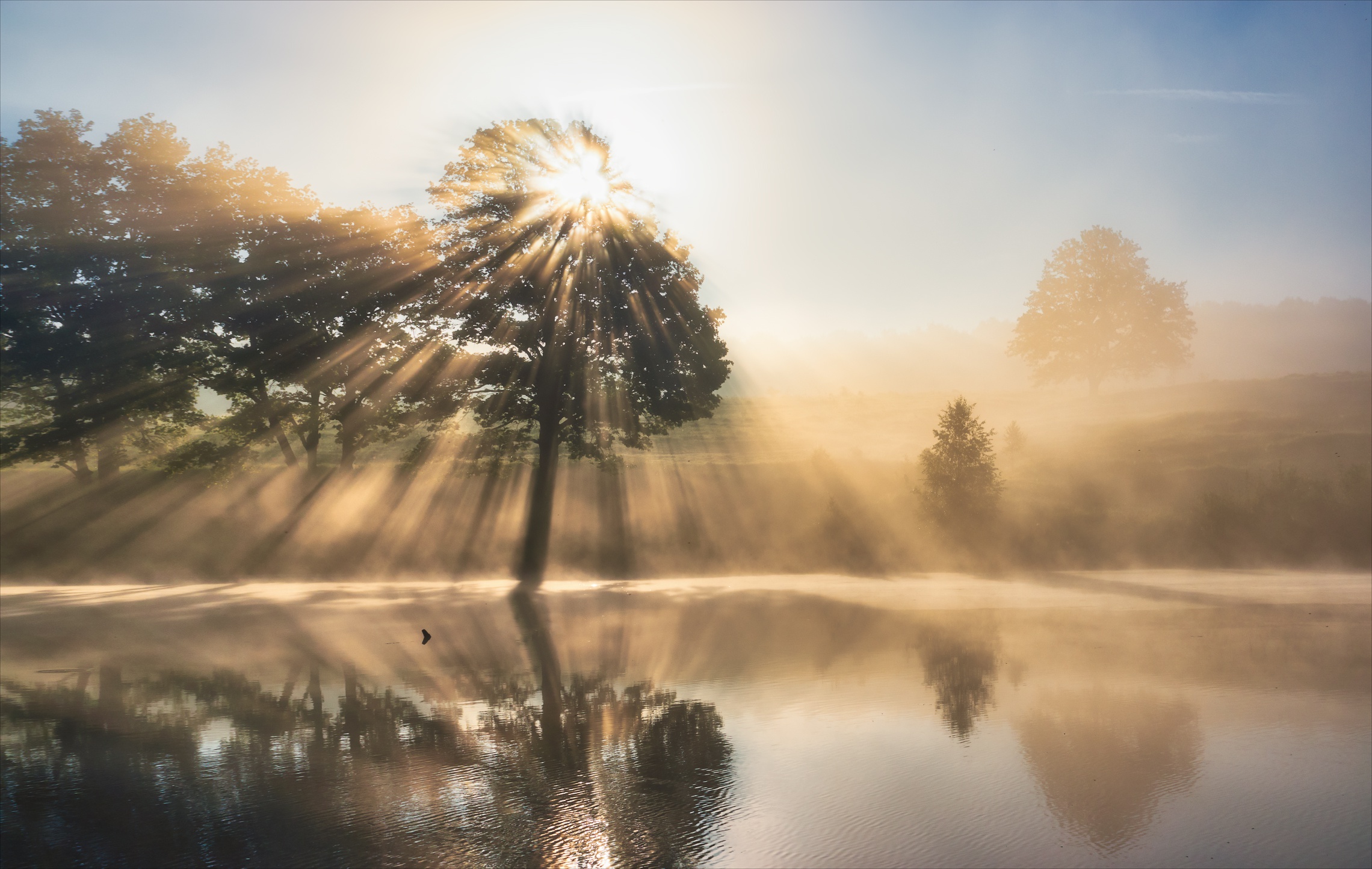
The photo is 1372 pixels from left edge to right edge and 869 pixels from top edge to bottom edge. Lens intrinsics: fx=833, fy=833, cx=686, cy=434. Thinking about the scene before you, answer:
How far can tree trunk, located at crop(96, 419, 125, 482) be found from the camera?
29.1m

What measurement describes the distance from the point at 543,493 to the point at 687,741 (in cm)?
2195

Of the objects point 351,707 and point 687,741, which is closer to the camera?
point 687,741

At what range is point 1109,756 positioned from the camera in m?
7.91

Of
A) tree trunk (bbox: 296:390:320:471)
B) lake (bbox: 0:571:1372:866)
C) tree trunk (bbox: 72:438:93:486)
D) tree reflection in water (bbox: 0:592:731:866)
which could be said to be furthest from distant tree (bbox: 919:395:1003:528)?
tree trunk (bbox: 72:438:93:486)

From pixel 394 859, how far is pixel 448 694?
15.5ft

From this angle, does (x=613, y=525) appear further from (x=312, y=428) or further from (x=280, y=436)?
(x=280, y=436)

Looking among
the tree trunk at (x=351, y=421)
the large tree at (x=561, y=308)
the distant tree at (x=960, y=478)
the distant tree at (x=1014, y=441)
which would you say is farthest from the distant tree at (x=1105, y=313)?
the tree trunk at (x=351, y=421)

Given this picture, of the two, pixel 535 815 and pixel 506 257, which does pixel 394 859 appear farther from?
pixel 506 257

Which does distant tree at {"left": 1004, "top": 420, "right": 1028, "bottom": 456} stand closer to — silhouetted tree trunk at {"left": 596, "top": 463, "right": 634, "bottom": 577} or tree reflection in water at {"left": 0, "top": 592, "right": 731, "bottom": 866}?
silhouetted tree trunk at {"left": 596, "top": 463, "right": 634, "bottom": 577}

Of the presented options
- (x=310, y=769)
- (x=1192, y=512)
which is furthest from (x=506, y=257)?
(x=1192, y=512)

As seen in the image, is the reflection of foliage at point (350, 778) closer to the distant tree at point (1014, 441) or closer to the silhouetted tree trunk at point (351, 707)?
the silhouetted tree trunk at point (351, 707)

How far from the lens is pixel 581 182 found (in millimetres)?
30328

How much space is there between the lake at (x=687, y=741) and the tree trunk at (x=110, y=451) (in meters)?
15.7

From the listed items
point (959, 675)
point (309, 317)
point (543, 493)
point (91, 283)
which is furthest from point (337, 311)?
point (959, 675)
